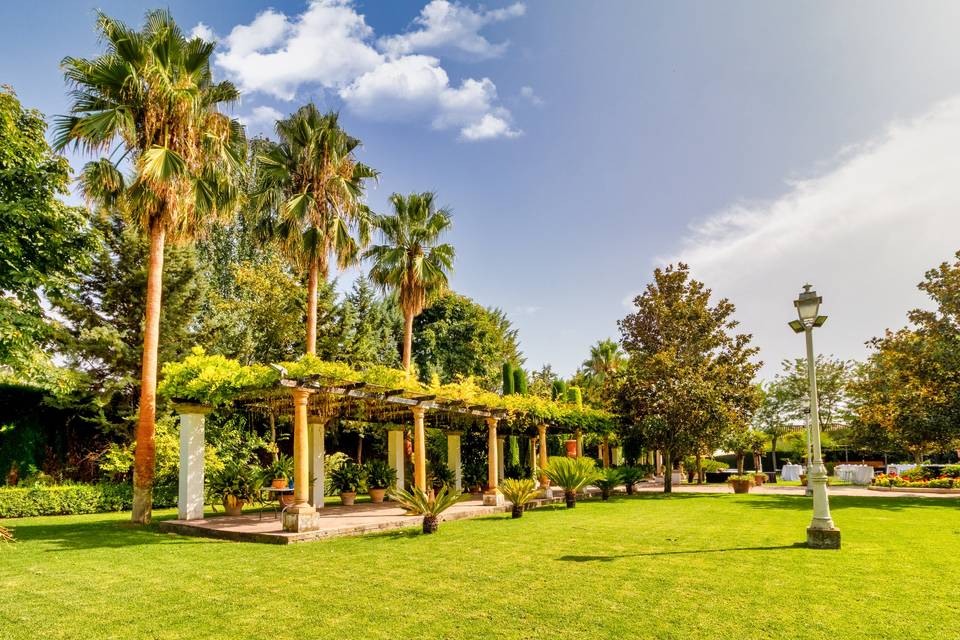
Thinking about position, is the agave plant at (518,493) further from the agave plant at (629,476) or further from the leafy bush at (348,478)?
the agave plant at (629,476)

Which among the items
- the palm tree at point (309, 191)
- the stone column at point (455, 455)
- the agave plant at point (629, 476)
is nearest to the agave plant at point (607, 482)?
the agave plant at point (629, 476)

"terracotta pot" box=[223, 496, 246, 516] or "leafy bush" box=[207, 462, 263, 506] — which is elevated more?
"leafy bush" box=[207, 462, 263, 506]

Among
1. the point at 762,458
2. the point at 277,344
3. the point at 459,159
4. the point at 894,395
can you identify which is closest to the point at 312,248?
the point at 459,159

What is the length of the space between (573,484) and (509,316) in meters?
25.4

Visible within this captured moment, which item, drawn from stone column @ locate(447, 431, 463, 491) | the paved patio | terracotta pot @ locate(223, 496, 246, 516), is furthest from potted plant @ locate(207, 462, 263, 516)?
stone column @ locate(447, 431, 463, 491)

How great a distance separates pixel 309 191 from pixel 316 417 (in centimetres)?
674

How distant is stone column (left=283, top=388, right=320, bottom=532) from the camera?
10.5 m

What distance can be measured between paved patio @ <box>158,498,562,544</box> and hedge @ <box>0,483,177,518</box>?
Answer: 5.63 meters

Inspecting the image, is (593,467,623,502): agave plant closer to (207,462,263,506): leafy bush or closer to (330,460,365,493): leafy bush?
(330,460,365,493): leafy bush

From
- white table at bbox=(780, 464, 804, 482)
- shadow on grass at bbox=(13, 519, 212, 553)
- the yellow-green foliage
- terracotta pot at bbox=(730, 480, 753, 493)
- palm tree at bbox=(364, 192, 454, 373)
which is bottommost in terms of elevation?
white table at bbox=(780, 464, 804, 482)

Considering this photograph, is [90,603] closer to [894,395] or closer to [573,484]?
[573,484]

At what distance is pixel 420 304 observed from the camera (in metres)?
21.8

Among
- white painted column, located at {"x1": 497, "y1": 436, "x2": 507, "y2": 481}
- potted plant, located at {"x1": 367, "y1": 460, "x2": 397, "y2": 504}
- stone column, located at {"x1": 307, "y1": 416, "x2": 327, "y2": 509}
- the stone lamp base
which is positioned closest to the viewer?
the stone lamp base

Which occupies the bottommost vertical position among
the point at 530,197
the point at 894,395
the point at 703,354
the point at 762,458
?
the point at 762,458
